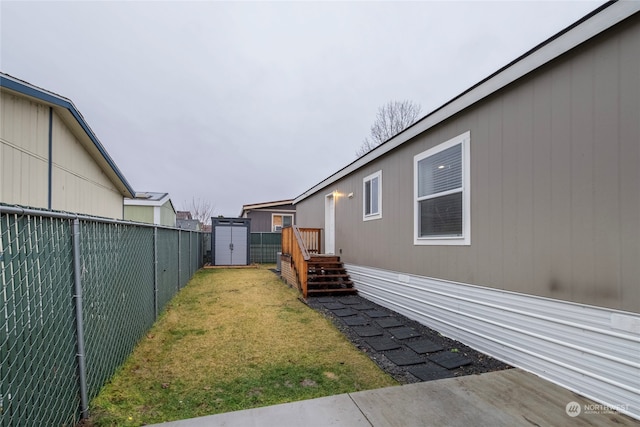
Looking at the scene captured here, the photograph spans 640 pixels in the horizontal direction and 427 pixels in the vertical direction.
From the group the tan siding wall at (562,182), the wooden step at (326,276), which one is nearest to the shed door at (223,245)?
the wooden step at (326,276)

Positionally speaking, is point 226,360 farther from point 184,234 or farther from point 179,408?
point 184,234

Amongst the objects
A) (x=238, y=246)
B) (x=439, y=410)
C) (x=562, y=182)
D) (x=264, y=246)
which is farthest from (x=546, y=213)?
(x=264, y=246)

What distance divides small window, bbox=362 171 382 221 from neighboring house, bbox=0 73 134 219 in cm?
589

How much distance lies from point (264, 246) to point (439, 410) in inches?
555

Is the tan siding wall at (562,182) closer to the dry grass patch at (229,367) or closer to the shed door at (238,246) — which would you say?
the dry grass patch at (229,367)

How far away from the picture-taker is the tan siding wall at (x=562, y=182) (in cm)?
233

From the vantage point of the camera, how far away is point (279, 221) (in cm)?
1864

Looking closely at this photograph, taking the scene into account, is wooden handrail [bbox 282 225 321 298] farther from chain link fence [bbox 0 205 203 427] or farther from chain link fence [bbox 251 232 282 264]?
chain link fence [bbox 251 232 282 264]

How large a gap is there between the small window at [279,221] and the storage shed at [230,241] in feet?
15.6

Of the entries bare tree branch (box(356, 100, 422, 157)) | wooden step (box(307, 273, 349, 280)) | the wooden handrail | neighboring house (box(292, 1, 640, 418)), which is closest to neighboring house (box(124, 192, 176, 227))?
the wooden handrail

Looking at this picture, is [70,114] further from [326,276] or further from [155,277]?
[326,276]

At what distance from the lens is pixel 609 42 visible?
2.46m

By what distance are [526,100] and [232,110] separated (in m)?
14.5

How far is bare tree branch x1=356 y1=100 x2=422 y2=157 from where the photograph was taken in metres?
18.3
